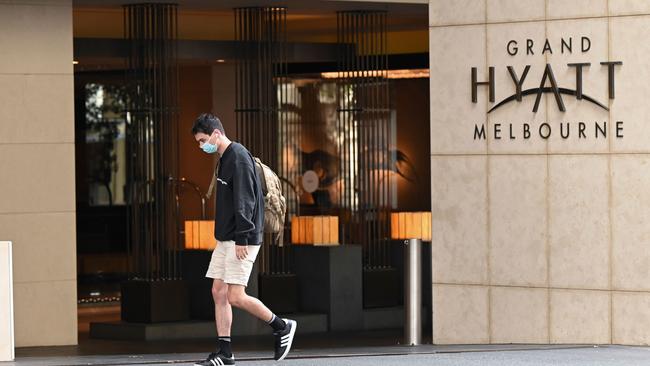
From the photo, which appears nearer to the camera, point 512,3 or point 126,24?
point 512,3

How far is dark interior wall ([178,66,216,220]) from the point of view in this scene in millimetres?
23422

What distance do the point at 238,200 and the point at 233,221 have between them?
216 millimetres

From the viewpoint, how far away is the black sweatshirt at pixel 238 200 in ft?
34.5

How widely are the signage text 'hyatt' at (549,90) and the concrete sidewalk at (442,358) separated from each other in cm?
217

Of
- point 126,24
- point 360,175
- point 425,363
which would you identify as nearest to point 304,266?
point 360,175

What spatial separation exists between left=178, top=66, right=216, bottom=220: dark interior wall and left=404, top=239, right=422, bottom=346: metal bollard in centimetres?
930

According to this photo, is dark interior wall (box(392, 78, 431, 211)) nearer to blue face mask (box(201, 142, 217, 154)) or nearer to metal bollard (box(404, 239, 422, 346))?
metal bollard (box(404, 239, 422, 346))

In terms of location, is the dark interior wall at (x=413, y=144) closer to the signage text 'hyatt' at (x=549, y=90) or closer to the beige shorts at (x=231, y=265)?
the signage text 'hyatt' at (x=549, y=90)

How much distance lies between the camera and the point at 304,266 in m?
18.7

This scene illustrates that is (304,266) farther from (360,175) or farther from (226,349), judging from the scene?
(226,349)

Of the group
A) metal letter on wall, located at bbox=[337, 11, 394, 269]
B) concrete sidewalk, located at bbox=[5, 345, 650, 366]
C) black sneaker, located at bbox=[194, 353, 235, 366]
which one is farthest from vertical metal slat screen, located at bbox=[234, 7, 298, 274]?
black sneaker, located at bbox=[194, 353, 235, 366]

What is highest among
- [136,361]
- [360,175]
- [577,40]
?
[577,40]

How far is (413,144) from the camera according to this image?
79.4ft

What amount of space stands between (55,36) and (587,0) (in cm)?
590
